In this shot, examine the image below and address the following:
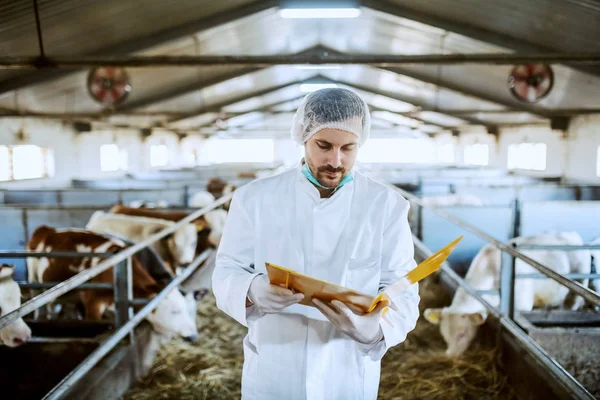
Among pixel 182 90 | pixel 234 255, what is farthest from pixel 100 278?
pixel 182 90

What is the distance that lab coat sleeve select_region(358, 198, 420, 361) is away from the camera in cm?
150

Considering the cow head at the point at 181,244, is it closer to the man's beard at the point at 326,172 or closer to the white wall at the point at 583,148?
the man's beard at the point at 326,172

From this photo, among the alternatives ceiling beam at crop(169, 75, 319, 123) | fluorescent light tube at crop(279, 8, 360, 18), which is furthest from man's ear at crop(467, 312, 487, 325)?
ceiling beam at crop(169, 75, 319, 123)

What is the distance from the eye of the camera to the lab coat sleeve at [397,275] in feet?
4.91

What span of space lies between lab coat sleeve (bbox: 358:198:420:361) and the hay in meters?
2.08

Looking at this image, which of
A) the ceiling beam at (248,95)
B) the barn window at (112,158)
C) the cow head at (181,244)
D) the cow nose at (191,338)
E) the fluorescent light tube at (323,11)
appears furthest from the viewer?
the ceiling beam at (248,95)

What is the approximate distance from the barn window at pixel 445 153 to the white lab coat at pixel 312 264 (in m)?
22.4

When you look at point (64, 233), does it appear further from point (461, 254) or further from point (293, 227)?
point (461, 254)

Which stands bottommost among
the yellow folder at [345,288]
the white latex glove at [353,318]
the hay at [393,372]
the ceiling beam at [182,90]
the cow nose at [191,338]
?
the hay at [393,372]

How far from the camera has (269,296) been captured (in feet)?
4.63

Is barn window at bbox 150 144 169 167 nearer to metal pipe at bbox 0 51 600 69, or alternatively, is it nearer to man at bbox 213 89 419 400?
metal pipe at bbox 0 51 600 69

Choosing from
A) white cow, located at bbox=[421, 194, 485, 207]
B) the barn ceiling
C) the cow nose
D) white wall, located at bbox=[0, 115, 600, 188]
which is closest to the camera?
the cow nose

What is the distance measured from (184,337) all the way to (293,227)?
9.72 feet

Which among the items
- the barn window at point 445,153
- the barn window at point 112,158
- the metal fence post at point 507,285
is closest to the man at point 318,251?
the metal fence post at point 507,285
